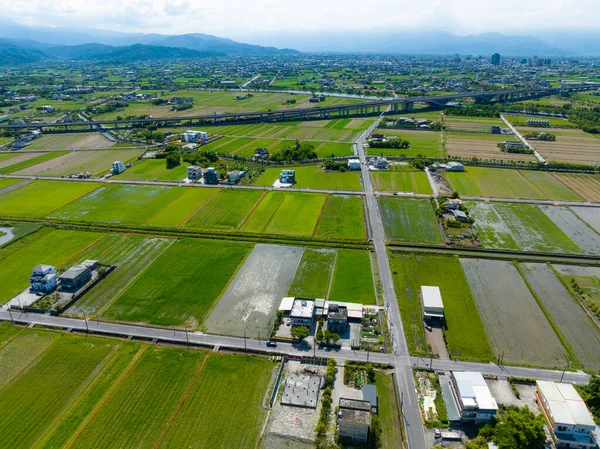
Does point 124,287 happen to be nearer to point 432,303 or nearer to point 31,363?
point 31,363

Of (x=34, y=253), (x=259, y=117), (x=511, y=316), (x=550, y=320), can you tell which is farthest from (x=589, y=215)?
(x=259, y=117)

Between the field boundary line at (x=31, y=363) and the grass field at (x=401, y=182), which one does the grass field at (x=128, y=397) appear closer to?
the field boundary line at (x=31, y=363)

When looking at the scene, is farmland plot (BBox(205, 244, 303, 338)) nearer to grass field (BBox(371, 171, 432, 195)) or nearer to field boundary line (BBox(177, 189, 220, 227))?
field boundary line (BBox(177, 189, 220, 227))

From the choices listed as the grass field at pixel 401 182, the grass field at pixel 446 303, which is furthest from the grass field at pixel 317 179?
the grass field at pixel 446 303

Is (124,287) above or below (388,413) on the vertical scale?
below

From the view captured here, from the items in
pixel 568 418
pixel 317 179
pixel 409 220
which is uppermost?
pixel 568 418

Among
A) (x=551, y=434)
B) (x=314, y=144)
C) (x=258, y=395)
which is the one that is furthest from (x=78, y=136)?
(x=551, y=434)

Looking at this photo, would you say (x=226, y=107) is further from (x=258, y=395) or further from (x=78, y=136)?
(x=258, y=395)

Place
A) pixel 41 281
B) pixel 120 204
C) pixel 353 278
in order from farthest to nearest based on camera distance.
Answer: pixel 120 204, pixel 353 278, pixel 41 281
